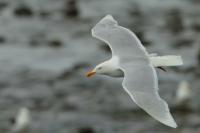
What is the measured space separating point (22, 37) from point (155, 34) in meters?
2.78

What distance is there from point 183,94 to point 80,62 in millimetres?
2904

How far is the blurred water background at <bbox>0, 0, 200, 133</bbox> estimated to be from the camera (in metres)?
12.5

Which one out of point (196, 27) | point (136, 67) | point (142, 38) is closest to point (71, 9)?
point (142, 38)

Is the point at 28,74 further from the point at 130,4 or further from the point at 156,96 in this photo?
the point at 156,96

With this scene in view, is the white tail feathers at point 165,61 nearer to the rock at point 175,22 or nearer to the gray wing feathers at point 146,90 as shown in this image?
the gray wing feathers at point 146,90

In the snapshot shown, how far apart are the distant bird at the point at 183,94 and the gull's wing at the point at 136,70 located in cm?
461

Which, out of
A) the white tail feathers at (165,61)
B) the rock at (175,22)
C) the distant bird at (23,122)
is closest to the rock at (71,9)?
the rock at (175,22)

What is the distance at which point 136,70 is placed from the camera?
7.15m

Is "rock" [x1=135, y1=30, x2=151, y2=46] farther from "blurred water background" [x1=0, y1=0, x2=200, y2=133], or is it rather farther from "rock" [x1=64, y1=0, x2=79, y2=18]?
"rock" [x1=64, y1=0, x2=79, y2=18]

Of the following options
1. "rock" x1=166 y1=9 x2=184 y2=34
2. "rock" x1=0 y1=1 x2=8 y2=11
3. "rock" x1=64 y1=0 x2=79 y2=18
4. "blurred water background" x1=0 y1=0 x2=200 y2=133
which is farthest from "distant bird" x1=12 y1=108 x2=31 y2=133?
"rock" x1=0 y1=1 x2=8 y2=11

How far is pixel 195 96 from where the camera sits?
13.3m

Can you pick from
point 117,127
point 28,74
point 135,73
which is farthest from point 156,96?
point 28,74

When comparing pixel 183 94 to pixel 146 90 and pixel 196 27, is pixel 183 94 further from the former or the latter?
pixel 146 90

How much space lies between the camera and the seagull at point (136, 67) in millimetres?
6578
